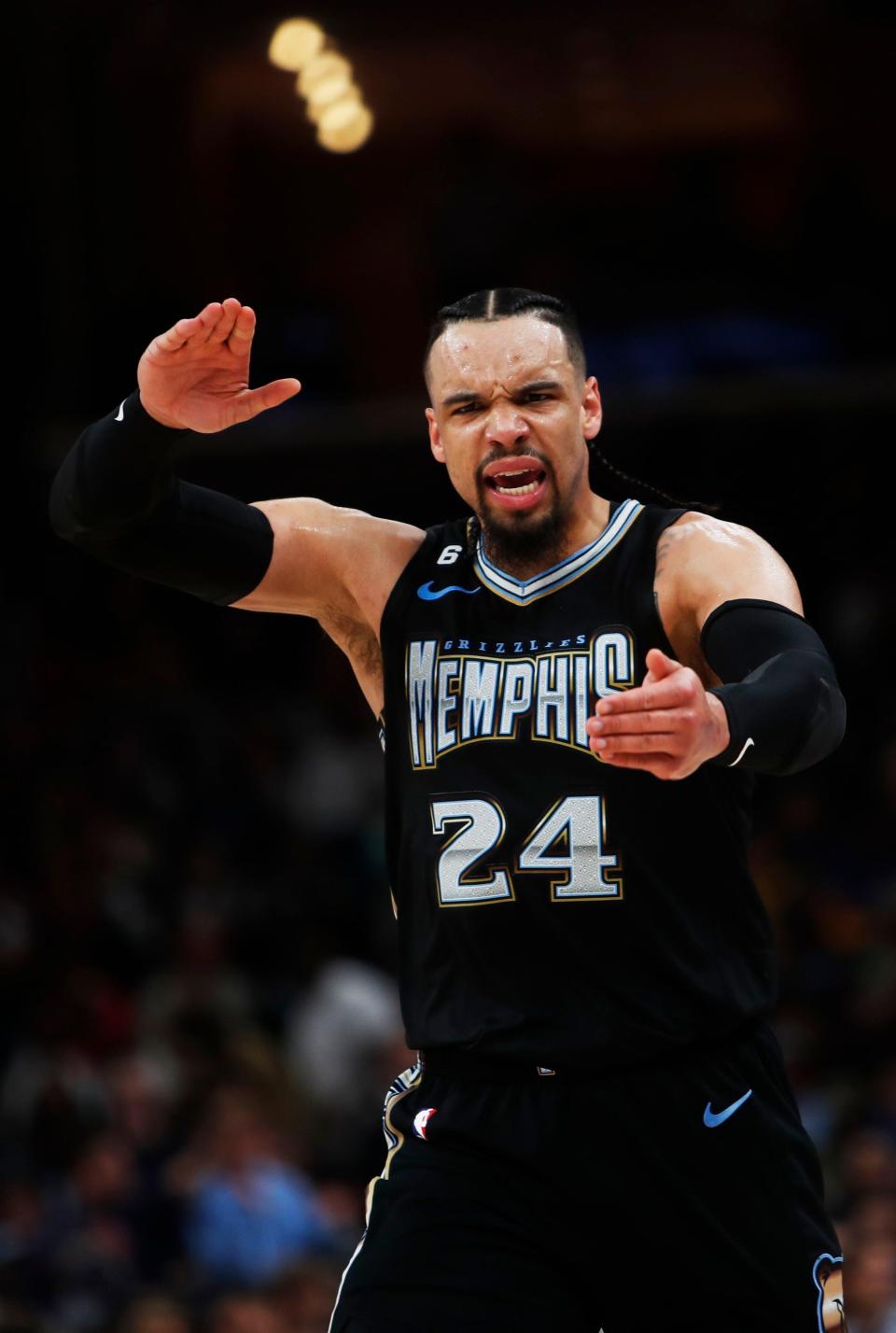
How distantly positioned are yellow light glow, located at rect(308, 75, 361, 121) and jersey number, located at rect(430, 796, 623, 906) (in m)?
9.48

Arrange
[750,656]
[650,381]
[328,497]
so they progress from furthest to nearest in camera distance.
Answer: [328,497], [650,381], [750,656]

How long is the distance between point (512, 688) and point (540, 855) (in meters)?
0.39

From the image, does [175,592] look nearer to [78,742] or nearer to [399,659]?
[78,742]

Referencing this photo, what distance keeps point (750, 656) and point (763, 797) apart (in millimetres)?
8399

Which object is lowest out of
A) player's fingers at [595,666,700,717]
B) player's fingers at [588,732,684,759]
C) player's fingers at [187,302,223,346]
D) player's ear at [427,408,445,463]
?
player's fingers at [588,732,684,759]

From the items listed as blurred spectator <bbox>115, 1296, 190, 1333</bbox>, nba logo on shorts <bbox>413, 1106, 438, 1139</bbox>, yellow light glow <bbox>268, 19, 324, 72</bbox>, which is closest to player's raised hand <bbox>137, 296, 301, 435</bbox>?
nba logo on shorts <bbox>413, 1106, 438, 1139</bbox>

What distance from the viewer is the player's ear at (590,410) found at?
4.52 metres

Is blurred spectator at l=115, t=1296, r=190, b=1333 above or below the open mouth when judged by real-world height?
below

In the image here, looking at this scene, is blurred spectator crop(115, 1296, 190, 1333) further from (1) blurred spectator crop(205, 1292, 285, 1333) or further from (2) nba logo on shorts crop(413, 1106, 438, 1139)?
(2) nba logo on shorts crop(413, 1106, 438, 1139)

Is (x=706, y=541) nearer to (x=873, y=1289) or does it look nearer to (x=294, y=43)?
(x=873, y=1289)

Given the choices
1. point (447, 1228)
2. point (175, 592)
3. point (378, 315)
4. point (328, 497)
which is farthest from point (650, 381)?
point (447, 1228)

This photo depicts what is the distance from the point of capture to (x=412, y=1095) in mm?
4227

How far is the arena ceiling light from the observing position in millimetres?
12508

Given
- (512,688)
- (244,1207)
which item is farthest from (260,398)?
(244,1207)
